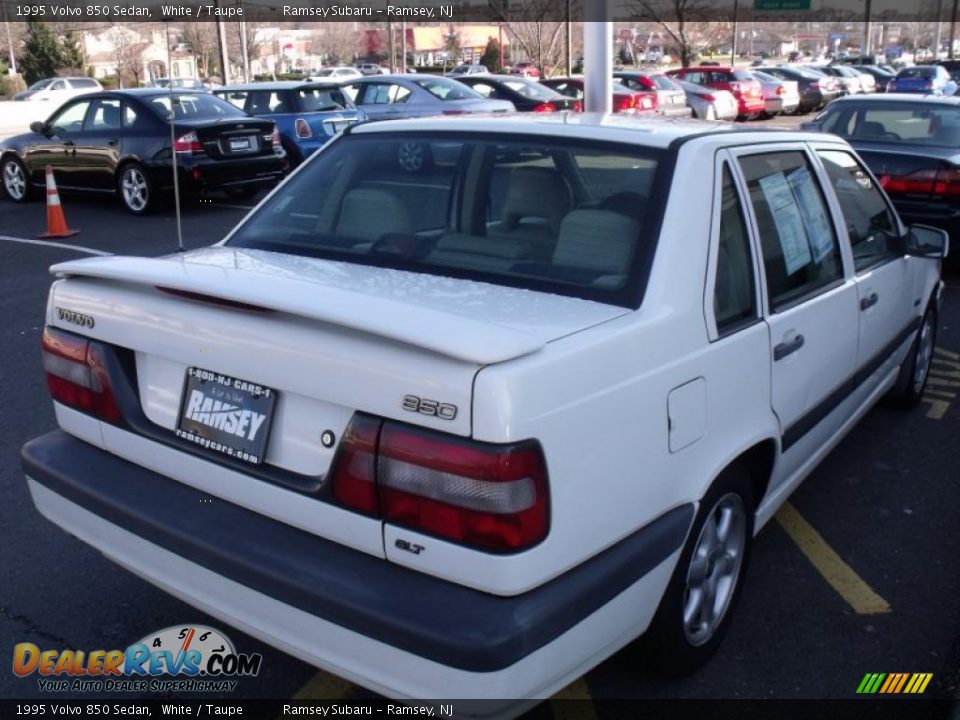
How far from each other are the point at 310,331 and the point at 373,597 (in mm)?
673

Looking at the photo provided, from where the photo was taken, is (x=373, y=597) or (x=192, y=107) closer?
(x=373, y=597)

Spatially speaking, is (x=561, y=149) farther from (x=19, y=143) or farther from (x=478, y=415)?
(x=19, y=143)

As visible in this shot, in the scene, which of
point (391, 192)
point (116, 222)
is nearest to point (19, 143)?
point (116, 222)

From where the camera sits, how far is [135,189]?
1216 cm

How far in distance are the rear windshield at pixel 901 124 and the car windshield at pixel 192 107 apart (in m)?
7.40

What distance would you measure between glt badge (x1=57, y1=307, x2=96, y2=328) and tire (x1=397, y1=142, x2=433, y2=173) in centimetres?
124

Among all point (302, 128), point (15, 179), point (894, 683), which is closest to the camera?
point (894, 683)

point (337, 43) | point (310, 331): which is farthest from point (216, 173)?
point (337, 43)

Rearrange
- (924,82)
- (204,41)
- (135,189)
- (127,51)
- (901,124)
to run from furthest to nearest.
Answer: (204,41), (127,51), (924,82), (135,189), (901,124)

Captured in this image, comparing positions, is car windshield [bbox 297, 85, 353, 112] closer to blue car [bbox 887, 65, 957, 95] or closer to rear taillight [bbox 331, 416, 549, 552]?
rear taillight [bbox 331, 416, 549, 552]

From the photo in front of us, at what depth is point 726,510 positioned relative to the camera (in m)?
3.08

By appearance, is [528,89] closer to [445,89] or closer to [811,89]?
[445,89]

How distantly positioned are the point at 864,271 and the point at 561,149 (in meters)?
1.63

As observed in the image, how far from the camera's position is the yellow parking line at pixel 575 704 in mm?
2895
